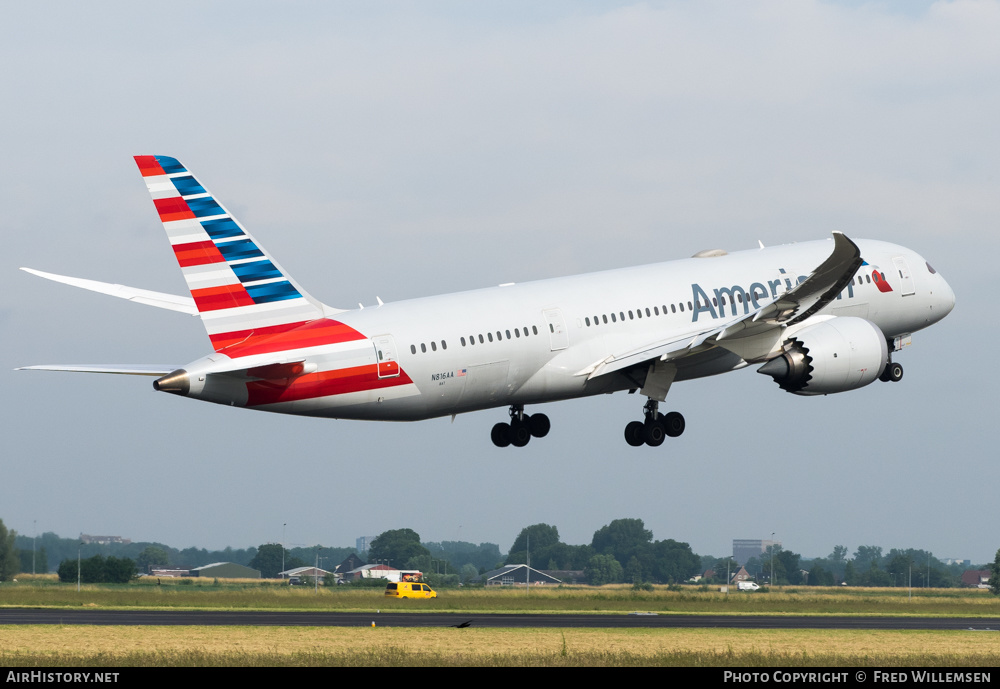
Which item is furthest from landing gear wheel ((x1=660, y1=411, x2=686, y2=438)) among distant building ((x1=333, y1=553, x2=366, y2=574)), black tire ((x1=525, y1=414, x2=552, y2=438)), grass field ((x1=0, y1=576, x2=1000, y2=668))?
distant building ((x1=333, y1=553, x2=366, y2=574))

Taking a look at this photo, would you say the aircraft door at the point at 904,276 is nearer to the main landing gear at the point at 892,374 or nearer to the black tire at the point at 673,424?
the main landing gear at the point at 892,374

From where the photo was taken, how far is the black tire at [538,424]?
2152 inches

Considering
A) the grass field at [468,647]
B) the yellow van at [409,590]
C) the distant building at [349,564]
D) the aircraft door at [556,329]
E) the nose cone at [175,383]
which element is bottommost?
the grass field at [468,647]

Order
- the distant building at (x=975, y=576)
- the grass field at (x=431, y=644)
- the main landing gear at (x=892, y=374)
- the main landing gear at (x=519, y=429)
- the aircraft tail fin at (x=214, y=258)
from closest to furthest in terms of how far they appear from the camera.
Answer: the grass field at (x=431, y=644), the aircraft tail fin at (x=214, y=258), the main landing gear at (x=519, y=429), the main landing gear at (x=892, y=374), the distant building at (x=975, y=576)

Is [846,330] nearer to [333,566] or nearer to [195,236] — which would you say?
[195,236]

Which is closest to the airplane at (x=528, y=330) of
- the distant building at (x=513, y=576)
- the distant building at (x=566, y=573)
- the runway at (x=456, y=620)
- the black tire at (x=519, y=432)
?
the black tire at (x=519, y=432)

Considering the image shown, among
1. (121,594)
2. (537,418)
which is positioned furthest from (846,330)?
(121,594)

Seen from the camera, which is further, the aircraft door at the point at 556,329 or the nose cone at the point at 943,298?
the nose cone at the point at 943,298

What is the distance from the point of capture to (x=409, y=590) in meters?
A: 76.2

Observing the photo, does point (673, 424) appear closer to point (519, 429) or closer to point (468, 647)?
point (519, 429)

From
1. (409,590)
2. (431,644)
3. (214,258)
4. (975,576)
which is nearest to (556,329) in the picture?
(431,644)

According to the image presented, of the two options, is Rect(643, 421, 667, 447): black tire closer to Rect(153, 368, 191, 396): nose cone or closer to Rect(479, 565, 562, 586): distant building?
Rect(153, 368, 191, 396): nose cone

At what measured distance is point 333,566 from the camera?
126250 mm

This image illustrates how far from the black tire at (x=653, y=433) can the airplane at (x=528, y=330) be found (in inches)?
2.0
